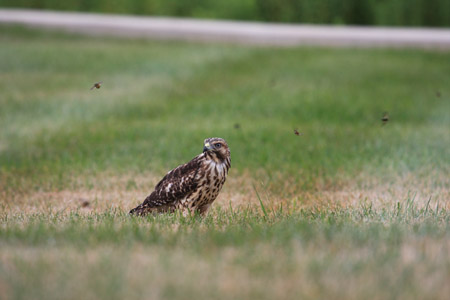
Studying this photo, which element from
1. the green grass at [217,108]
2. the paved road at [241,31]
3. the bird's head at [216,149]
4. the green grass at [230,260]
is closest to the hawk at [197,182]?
the bird's head at [216,149]

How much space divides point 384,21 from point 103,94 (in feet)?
39.5

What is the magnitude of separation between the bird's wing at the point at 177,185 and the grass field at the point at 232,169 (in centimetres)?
35

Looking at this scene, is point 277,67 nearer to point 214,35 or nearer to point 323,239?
point 214,35

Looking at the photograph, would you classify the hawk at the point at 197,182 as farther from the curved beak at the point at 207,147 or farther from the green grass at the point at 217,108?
the green grass at the point at 217,108

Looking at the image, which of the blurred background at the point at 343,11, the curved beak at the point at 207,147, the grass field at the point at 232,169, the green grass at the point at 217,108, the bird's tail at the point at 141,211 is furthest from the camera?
the blurred background at the point at 343,11

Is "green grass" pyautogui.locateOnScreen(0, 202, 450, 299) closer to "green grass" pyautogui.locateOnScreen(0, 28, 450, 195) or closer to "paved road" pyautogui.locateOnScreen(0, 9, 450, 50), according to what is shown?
"green grass" pyautogui.locateOnScreen(0, 28, 450, 195)

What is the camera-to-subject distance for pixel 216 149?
5836mm

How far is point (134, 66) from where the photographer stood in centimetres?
1686

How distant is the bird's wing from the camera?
5.96 m

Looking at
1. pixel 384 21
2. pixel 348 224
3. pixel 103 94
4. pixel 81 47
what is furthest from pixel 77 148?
pixel 384 21

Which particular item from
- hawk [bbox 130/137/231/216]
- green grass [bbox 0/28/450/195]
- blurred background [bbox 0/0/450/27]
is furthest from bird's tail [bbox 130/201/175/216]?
blurred background [bbox 0/0/450/27]

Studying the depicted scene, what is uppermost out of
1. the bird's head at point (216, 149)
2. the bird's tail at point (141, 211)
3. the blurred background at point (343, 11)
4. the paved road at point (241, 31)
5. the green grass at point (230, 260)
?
the blurred background at point (343, 11)

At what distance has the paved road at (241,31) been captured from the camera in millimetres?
19875

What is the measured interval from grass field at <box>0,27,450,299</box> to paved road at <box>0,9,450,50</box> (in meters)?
0.99
